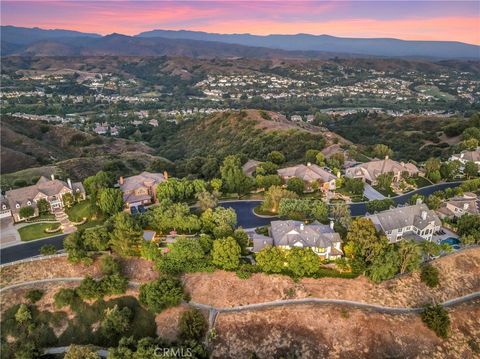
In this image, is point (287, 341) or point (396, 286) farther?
point (396, 286)

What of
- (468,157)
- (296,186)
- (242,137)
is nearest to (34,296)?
(296,186)

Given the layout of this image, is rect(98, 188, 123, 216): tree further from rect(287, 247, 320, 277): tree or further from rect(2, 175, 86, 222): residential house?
rect(287, 247, 320, 277): tree

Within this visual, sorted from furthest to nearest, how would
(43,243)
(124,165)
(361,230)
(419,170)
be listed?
(124,165) < (419,170) < (43,243) < (361,230)

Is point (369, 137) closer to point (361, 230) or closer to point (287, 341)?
point (361, 230)

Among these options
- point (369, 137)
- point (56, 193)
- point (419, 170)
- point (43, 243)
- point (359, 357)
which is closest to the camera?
point (359, 357)

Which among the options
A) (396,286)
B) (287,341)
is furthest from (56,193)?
(396,286)

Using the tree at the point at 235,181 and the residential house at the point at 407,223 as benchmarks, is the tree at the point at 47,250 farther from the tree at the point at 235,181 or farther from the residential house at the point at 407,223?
the residential house at the point at 407,223

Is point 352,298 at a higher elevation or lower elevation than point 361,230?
lower
